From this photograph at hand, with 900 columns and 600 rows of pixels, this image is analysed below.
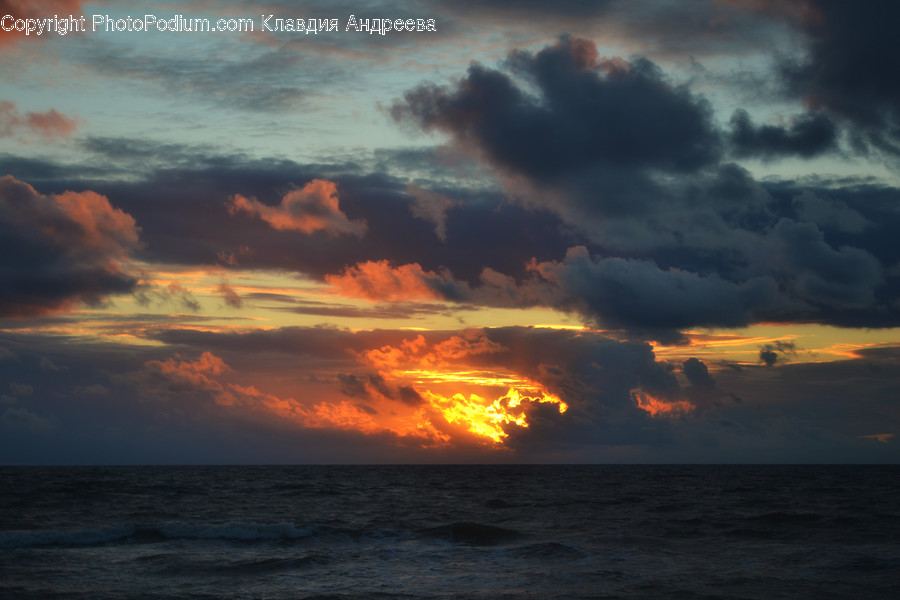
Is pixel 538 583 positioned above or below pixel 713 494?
above

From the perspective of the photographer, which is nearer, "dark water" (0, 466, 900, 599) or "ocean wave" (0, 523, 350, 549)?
"dark water" (0, 466, 900, 599)

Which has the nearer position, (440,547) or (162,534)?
(440,547)

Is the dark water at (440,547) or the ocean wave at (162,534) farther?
the ocean wave at (162,534)

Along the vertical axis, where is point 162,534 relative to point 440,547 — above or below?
above

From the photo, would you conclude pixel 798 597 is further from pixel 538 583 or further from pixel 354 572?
pixel 354 572

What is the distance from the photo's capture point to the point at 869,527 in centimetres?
4319

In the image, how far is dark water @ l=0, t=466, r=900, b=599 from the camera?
25.5m

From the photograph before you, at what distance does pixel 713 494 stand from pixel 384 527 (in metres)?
42.2

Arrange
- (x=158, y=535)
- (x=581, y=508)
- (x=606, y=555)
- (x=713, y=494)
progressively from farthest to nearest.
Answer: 1. (x=713, y=494)
2. (x=581, y=508)
3. (x=158, y=535)
4. (x=606, y=555)

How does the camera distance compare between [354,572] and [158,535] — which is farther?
[158,535]

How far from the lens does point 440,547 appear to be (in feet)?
119

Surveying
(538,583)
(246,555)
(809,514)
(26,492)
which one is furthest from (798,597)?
(26,492)

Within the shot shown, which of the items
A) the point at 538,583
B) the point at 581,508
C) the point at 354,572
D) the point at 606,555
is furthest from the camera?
the point at 581,508

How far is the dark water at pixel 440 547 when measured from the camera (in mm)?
25531
